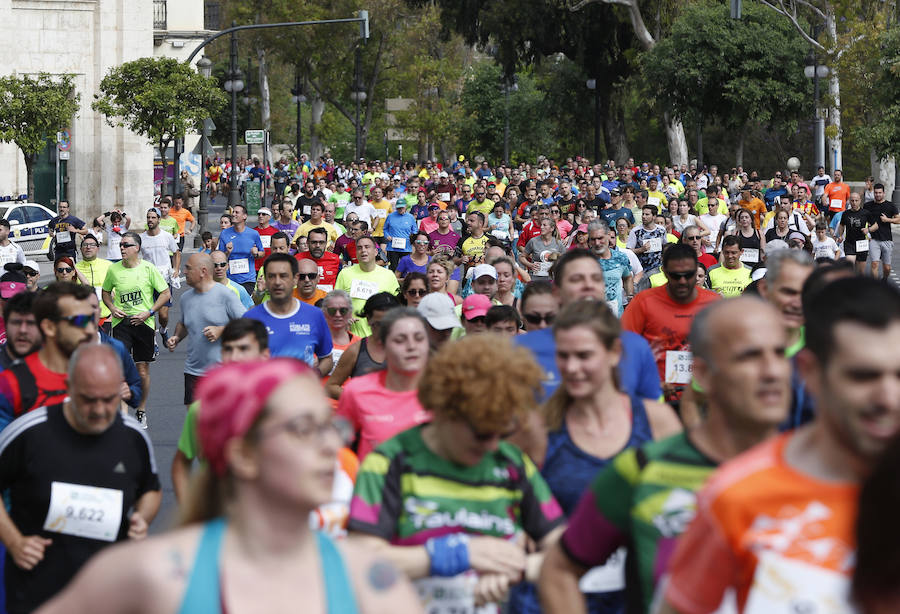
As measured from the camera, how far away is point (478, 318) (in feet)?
29.6

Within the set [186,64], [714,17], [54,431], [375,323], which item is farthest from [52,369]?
[714,17]

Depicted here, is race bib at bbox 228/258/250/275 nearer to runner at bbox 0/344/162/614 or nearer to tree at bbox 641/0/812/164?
runner at bbox 0/344/162/614

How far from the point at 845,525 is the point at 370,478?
1.92m

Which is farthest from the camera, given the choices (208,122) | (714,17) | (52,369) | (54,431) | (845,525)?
(714,17)

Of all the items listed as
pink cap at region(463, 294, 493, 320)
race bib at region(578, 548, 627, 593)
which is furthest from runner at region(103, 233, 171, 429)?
race bib at region(578, 548, 627, 593)

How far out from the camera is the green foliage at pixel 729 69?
4947cm

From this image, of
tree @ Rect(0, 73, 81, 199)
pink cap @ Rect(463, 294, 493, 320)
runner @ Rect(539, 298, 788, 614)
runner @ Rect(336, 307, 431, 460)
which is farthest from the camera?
tree @ Rect(0, 73, 81, 199)

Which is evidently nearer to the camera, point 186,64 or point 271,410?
point 271,410

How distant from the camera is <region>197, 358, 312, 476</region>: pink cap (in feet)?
9.20

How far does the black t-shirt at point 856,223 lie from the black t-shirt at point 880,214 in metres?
0.08

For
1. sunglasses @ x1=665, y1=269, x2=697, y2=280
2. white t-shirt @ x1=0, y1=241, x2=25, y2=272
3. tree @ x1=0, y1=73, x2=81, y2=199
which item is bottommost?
sunglasses @ x1=665, y1=269, x2=697, y2=280

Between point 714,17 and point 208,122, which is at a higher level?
point 714,17

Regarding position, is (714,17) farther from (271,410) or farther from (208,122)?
(271,410)

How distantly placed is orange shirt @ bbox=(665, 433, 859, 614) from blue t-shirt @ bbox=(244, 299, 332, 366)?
672cm
